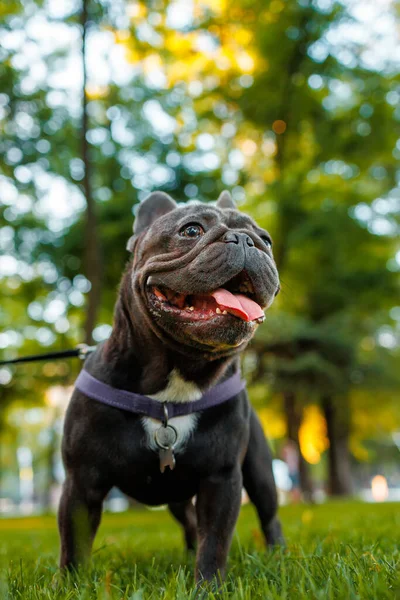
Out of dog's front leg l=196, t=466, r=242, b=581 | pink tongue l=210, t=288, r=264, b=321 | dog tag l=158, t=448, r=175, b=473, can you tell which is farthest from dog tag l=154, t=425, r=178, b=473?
pink tongue l=210, t=288, r=264, b=321

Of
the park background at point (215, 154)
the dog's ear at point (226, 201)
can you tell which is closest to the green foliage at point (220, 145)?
the park background at point (215, 154)

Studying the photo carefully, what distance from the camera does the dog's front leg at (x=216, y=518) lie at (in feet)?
9.47

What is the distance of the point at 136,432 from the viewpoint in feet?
10.2

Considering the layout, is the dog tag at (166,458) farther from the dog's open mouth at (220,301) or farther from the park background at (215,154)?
the park background at (215,154)

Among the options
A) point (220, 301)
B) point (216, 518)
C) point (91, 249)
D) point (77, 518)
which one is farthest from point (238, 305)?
point (91, 249)

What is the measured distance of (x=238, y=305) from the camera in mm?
2770

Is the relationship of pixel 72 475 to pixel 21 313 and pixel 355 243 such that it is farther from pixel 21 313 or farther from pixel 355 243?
pixel 21 313

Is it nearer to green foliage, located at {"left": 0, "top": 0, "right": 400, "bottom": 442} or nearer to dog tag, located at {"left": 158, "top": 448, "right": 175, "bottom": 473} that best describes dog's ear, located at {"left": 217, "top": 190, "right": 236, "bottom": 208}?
dog tag, located at {"left": 158, "top": 448, "right": 175, "bottom": 473}

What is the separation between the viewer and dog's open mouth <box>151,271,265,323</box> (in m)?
2.75

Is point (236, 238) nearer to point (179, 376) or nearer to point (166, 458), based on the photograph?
point (179, 376)

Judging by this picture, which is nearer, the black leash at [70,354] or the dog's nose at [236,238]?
the dog's nose at [236,238]

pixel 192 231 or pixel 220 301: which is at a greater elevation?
pixel 192 231

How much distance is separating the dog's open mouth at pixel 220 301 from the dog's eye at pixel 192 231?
0.30m

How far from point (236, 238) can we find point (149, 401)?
35.8 inches
